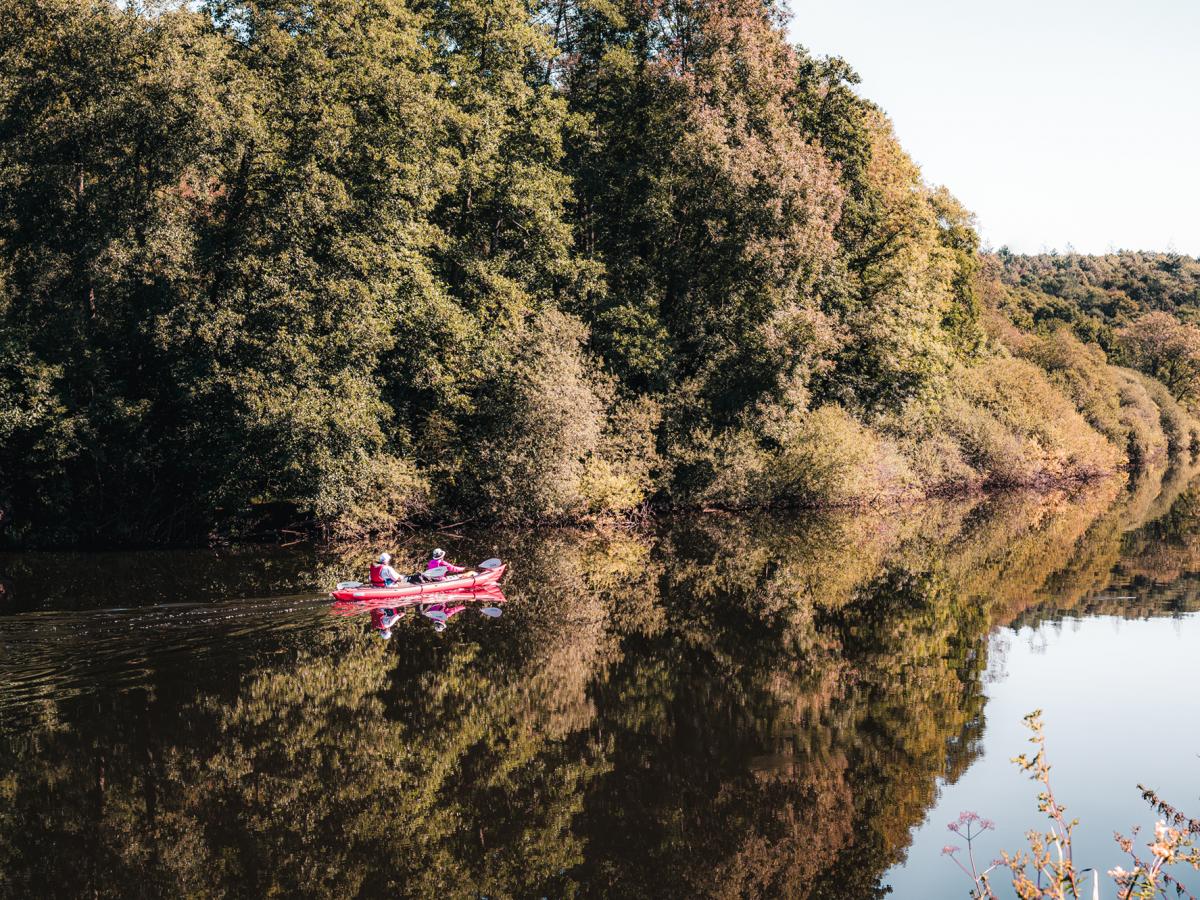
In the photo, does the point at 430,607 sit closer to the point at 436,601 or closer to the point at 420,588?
the point at 436,601

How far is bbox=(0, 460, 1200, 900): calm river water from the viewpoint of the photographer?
34.8ft

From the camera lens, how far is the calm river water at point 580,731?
10.6 meters

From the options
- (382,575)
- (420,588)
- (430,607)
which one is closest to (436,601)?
(430,607)

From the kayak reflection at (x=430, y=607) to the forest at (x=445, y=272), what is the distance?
9134 mm

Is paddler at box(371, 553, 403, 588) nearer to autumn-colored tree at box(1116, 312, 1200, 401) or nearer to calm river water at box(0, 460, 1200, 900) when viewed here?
calm river water at box(0, 460, 1200, 900)

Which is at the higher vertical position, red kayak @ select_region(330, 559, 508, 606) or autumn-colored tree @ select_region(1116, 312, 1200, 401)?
autumn-colored tree @ select_region(1116, 312, 1200, 401)

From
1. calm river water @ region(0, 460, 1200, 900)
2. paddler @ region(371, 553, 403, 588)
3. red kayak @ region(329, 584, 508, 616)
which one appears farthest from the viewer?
paddler @ region(371, 553, 403, 588)

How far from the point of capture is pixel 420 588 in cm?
2355

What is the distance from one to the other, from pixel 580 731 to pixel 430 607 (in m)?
9.78

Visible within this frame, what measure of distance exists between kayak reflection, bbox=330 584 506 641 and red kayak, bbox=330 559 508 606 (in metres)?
0.05

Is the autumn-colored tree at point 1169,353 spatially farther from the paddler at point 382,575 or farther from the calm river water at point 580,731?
the paddler at point 382,575

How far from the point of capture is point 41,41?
31375mm

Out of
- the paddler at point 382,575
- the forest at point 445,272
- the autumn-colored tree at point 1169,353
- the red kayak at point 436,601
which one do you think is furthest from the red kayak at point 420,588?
the autumn-colored tree at point 1169,353

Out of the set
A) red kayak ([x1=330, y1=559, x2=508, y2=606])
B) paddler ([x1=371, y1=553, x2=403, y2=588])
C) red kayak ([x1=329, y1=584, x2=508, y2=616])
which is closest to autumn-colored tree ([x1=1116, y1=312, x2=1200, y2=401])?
red kayak ([x1=330, y1=559, x2=508, y2=606])
